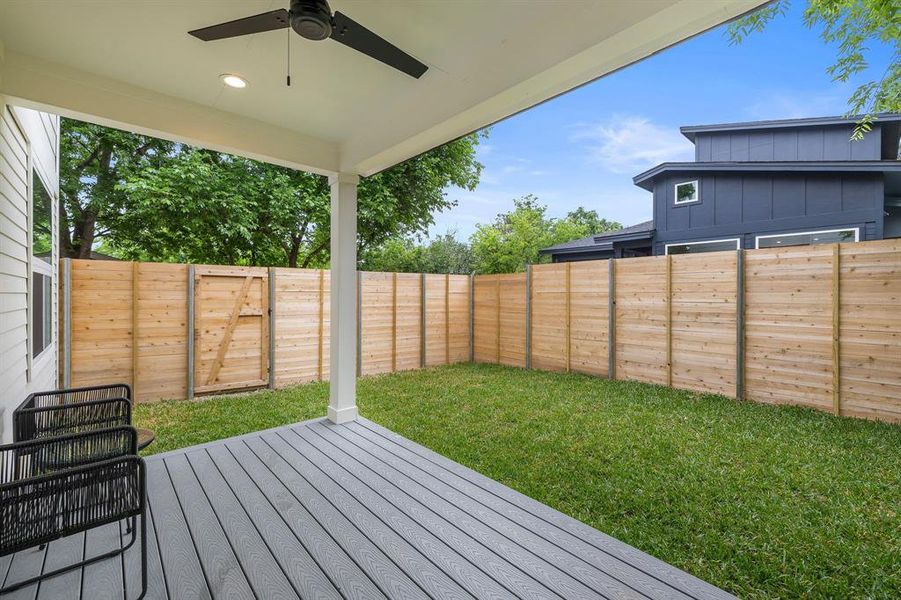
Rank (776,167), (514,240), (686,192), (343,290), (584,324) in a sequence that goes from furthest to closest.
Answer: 1. (514,240)
2. (686,192)
3. (776,167)
4. (584,324)
5. (343,290)

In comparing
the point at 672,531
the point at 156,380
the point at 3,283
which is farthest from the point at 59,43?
the point at 672,531

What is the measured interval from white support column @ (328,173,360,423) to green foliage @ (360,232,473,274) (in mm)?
10062

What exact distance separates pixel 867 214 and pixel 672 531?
7257 millimetres

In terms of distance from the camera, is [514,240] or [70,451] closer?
[70,451]

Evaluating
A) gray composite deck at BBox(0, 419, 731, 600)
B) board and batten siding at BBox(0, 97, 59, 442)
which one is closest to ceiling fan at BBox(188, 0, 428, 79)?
board and batten siding at BBox(0, 97, 59, 442)

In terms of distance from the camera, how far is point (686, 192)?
27.0 ft

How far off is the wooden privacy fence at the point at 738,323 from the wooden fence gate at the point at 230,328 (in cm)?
444

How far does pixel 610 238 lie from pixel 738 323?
15.9 ft

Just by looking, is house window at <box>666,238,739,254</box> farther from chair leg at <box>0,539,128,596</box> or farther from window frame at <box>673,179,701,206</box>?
chair leg at <box>0,539,128,596</box>

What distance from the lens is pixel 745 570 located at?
1.91m

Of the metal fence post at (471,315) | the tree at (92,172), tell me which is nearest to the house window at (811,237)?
the metal fence post at (471,315)

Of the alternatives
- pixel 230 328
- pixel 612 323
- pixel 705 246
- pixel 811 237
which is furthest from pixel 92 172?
pixel 811 237

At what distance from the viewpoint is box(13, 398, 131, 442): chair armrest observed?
199cm

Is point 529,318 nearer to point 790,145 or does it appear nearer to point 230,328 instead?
point 230,328
